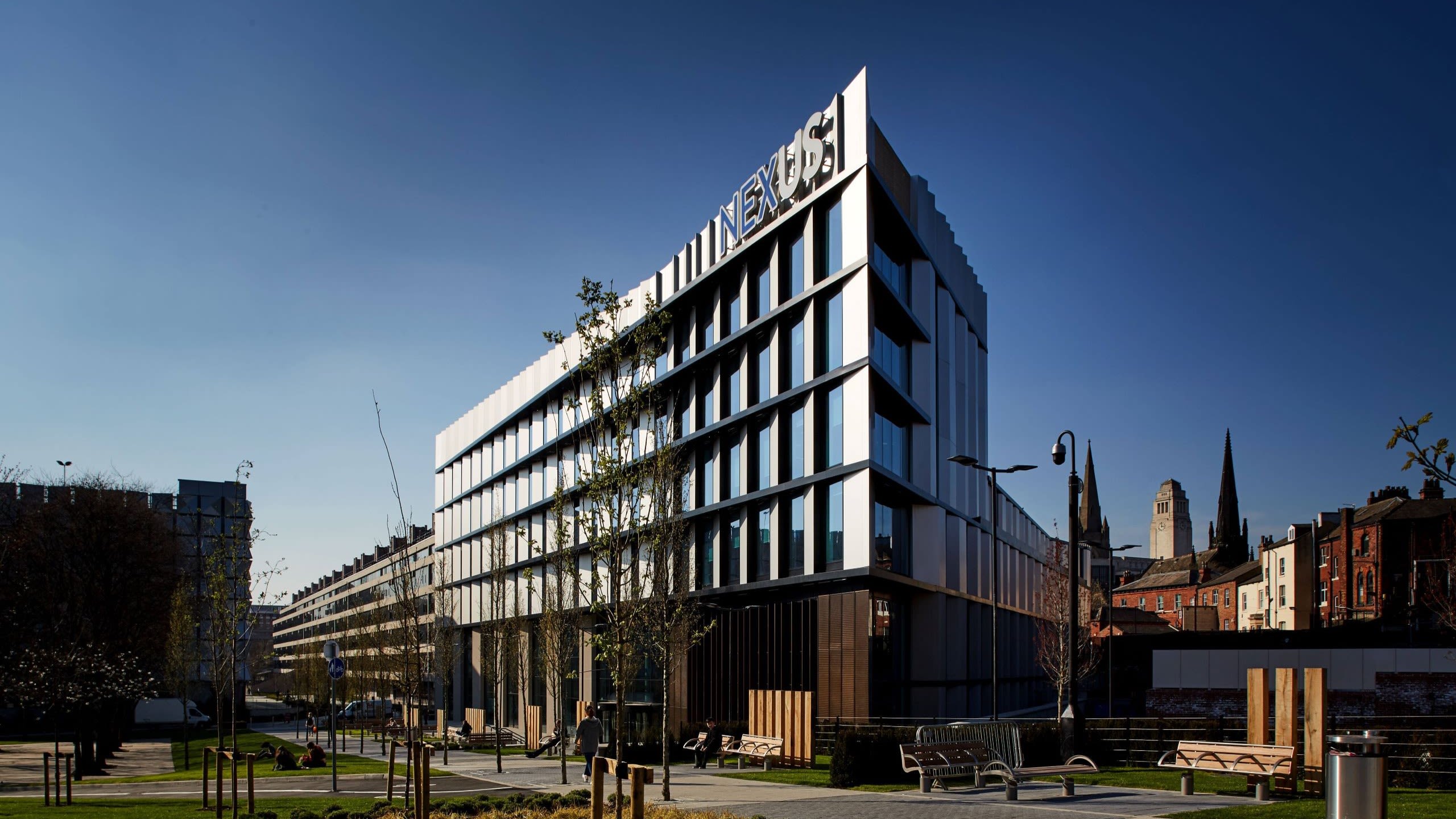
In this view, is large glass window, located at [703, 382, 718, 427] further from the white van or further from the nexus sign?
the white van

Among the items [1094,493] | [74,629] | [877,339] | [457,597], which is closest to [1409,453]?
[877,339]

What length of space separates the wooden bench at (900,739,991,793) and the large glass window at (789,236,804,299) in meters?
18.3

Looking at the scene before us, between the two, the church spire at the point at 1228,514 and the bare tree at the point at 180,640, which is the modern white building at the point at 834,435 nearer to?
the bare tree at the point at 180,640

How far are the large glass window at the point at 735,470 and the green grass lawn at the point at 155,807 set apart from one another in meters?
19.6

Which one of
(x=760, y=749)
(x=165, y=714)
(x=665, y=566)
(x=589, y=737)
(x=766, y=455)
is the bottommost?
(x=165, y=714)

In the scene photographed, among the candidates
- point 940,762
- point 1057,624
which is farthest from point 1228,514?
point 940,762

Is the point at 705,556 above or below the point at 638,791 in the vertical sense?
below

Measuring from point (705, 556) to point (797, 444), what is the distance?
23.3ft

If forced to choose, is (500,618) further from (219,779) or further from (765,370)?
(219,779)

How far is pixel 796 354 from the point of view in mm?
35469

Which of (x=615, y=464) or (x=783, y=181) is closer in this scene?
(x=615, y=464)

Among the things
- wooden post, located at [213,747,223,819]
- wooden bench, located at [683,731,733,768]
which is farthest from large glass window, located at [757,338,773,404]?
wooden post, located at [213,747,223,819]

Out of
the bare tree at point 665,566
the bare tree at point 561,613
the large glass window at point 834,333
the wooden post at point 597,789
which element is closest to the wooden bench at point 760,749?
the bare tree at point 665,566

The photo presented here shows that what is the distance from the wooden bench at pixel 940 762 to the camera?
1823cm
